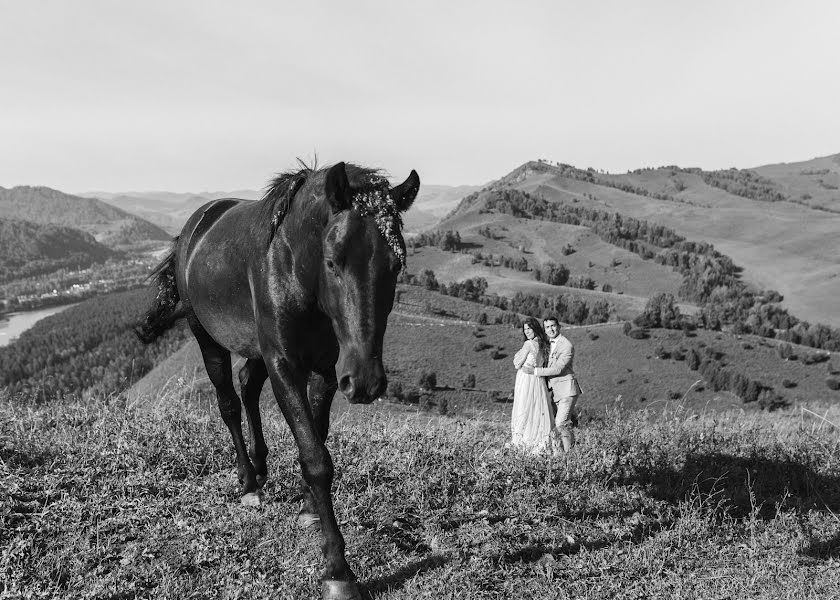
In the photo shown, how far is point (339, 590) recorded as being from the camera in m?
3.51

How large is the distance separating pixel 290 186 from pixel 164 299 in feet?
7.70

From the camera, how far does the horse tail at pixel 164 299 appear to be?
5395 mm

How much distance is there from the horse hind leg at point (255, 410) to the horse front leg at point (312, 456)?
1.10m

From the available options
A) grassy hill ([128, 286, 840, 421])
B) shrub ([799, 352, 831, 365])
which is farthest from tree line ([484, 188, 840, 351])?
shrub ([799, 352, 831, 365])

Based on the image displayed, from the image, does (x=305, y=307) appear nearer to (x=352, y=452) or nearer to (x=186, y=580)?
(x=186, y=580)

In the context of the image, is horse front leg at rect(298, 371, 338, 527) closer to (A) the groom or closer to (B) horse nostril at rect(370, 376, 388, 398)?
(B) horse nostril at rect(370, 376, 388, 398)

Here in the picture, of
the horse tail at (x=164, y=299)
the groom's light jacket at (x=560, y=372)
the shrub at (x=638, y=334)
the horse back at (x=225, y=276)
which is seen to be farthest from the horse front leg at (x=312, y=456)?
the shrub at (x=638, y=334)

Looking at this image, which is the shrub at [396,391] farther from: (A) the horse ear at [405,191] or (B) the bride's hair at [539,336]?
(A) the horse ear at [405,191]

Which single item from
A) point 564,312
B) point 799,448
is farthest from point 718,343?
point 799,448

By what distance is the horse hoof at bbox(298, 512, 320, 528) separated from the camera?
4.23 meters

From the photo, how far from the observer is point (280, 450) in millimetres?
5645

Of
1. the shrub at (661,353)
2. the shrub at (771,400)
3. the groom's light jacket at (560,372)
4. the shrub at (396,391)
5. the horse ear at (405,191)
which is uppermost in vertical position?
the horse ear at (405,191)

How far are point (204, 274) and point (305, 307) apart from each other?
1.25 meters

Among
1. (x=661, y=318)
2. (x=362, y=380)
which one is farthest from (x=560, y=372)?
(x=661, y=318)
